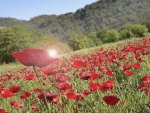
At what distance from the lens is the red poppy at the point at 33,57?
2244 millimetres

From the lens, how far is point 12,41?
34.6m

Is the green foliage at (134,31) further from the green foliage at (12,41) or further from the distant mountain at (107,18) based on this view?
the distant mountain at (107,18)

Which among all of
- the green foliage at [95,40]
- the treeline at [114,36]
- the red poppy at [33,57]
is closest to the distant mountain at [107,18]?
the green foliage at [95,40]

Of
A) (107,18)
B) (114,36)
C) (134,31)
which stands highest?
(134,31)

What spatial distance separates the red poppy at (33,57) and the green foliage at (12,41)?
31.0 m

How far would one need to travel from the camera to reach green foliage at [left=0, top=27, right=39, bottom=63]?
110ft

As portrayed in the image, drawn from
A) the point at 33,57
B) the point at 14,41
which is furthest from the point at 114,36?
the point at 33,57

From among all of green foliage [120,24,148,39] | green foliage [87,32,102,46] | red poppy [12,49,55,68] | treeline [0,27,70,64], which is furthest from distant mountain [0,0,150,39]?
red poppy [12,49,55,68]

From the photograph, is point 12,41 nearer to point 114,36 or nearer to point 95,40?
point 114,36

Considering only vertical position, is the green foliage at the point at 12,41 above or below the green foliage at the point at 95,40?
above

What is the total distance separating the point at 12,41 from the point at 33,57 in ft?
107

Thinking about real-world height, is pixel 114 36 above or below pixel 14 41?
below

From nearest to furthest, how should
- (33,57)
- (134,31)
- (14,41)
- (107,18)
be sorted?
(33,57), (14,41), (134,31), (107,18)

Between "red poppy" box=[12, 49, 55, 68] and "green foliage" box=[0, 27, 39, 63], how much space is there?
102ft
